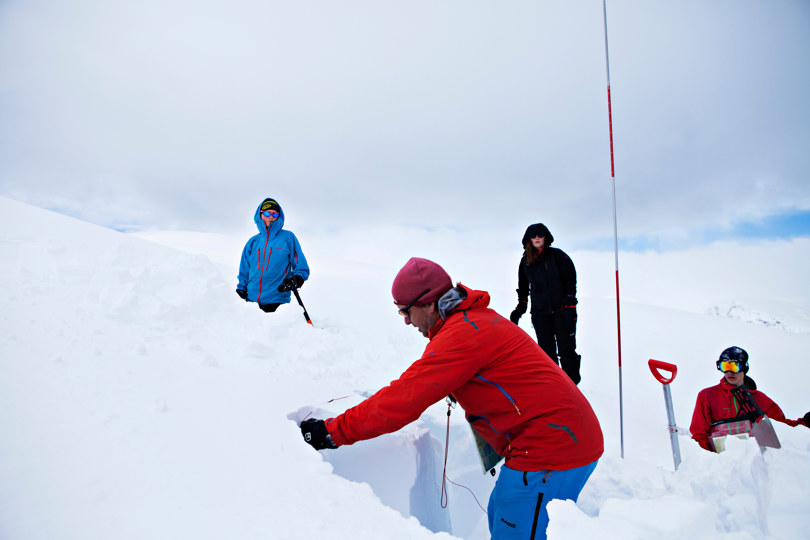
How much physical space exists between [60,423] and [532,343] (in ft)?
7.17

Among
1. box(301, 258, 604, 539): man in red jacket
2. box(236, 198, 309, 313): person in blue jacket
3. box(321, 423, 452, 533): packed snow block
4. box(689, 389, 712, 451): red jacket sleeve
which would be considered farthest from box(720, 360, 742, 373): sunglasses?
box(236, 198, 309, 313): person in blue jacket

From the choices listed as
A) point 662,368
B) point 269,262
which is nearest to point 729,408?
point 662,368

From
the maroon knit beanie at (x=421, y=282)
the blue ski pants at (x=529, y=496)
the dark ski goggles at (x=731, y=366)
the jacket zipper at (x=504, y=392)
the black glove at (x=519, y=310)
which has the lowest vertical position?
the blue ski pants at (x=529, y=496)

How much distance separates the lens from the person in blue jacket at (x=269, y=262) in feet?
16.5

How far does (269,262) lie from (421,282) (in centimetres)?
352

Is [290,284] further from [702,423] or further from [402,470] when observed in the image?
[702,423]

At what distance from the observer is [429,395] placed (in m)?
1.73

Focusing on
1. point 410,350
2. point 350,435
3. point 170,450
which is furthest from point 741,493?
point 410,350

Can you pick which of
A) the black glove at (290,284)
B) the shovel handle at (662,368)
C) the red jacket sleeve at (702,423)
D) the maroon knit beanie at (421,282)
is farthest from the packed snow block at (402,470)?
the black glove at (290,284)

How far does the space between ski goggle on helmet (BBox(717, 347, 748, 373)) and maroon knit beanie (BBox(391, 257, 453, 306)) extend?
11.0ft

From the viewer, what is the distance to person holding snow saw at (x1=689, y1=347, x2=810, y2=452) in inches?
144

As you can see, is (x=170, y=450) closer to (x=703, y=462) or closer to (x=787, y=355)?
(x=703, y=462)

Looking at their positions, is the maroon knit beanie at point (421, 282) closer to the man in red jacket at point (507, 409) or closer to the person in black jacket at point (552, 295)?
the man in red jacket at point (507, 409)

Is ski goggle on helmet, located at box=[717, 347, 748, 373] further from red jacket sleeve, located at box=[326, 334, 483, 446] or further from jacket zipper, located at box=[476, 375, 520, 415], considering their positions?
red jacket sleeve, located at box=[326, 334, 483, 446]
